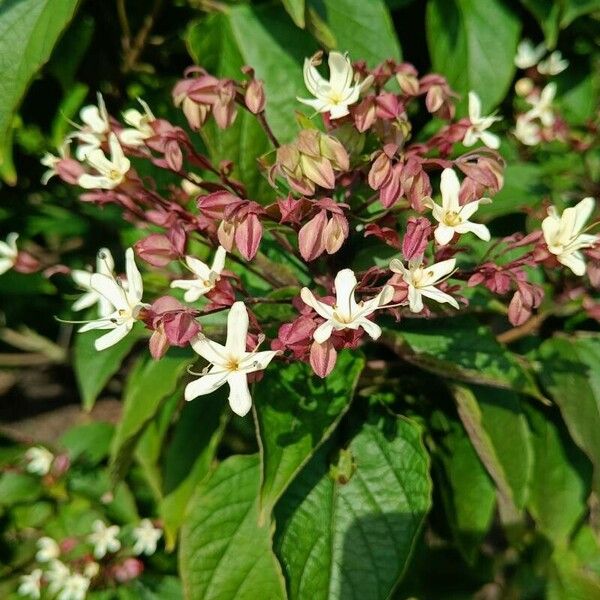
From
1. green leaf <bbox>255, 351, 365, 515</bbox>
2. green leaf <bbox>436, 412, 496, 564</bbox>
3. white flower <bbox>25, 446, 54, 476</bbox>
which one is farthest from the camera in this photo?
white flower <bbox>25, 446, 54, 476</bbox>

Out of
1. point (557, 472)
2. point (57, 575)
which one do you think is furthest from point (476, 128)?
point (57, 575)

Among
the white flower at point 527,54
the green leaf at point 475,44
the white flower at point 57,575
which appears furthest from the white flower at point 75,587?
the white flower at point 527,54

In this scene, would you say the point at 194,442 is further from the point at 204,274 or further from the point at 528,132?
the point at 528,132

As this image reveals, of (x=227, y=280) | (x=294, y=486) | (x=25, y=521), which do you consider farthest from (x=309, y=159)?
(x=25, y=521)

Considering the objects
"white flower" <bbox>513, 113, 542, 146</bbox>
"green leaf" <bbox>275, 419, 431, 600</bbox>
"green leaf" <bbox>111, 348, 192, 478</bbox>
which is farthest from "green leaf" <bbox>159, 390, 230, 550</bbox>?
"white flower" <bbox>513, 113, 542, 146</bbox>

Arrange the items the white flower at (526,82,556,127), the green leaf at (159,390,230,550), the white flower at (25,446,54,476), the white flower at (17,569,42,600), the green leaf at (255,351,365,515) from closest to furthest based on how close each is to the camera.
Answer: the green leaf at (255,351,365,515) < the green leaf at (159,390,230,550) < the white flower at (526,82,556,127) < the white flower at (17,569,42,600) < the white flower at (25,446,54,476)

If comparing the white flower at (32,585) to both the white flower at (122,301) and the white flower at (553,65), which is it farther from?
the white flower at (553,65)

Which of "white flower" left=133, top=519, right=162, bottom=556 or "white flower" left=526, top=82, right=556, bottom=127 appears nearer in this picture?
"white flower" left=526, top=82, right=556, bottom=127

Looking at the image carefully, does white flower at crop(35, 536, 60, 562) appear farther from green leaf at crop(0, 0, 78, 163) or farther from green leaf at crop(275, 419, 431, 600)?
green leaf at crop(0, 0, 78, 163)
